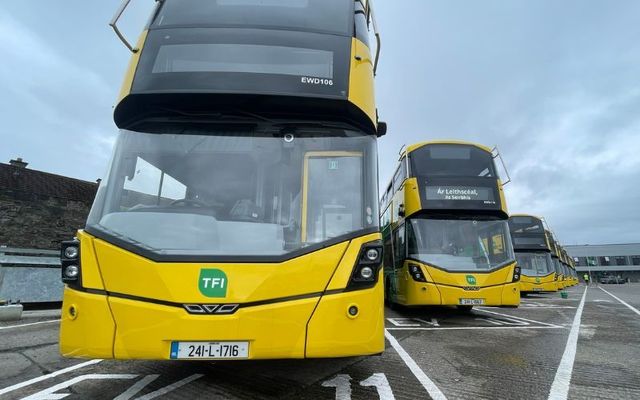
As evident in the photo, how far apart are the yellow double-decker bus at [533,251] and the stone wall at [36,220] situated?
22.9 meters

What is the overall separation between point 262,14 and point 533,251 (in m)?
21.1

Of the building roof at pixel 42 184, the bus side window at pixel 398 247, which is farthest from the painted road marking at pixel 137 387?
the building roof at pixel 42 184

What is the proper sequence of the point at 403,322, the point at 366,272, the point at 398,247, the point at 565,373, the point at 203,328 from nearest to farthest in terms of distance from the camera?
the point at 203,328 < the point at 366,272 < the point at 565,373 < the point at 403,322 < the point at 398,247

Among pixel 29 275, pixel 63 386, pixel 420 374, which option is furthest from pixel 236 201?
pixel 29 275

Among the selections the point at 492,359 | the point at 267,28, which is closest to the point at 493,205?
the point at 492,359

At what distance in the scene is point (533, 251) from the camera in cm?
2077

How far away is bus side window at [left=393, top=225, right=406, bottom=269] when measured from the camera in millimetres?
9492

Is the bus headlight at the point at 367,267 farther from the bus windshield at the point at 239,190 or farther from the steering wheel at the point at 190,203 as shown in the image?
the steering wheel at the point at 190,203

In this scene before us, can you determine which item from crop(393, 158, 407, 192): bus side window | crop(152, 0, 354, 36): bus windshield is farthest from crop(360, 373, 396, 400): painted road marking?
crop(393, 158, 407, 192): bus side window

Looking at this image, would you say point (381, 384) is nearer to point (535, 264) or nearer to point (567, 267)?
point (535, 264)

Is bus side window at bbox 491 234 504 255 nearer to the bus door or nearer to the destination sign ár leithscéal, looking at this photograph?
the destination sign ár leithscéal

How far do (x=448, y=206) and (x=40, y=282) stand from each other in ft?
39.3

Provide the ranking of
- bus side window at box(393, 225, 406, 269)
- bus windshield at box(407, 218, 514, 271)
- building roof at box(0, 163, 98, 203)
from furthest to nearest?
building roof at box(0, 163, 98, 203)
bus side window at box(393, 225, 406, 269)
bus windshield at box(407, 218, 514, 271)

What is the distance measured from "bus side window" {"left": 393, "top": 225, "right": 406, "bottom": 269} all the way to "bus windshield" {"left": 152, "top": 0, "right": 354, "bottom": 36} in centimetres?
622
